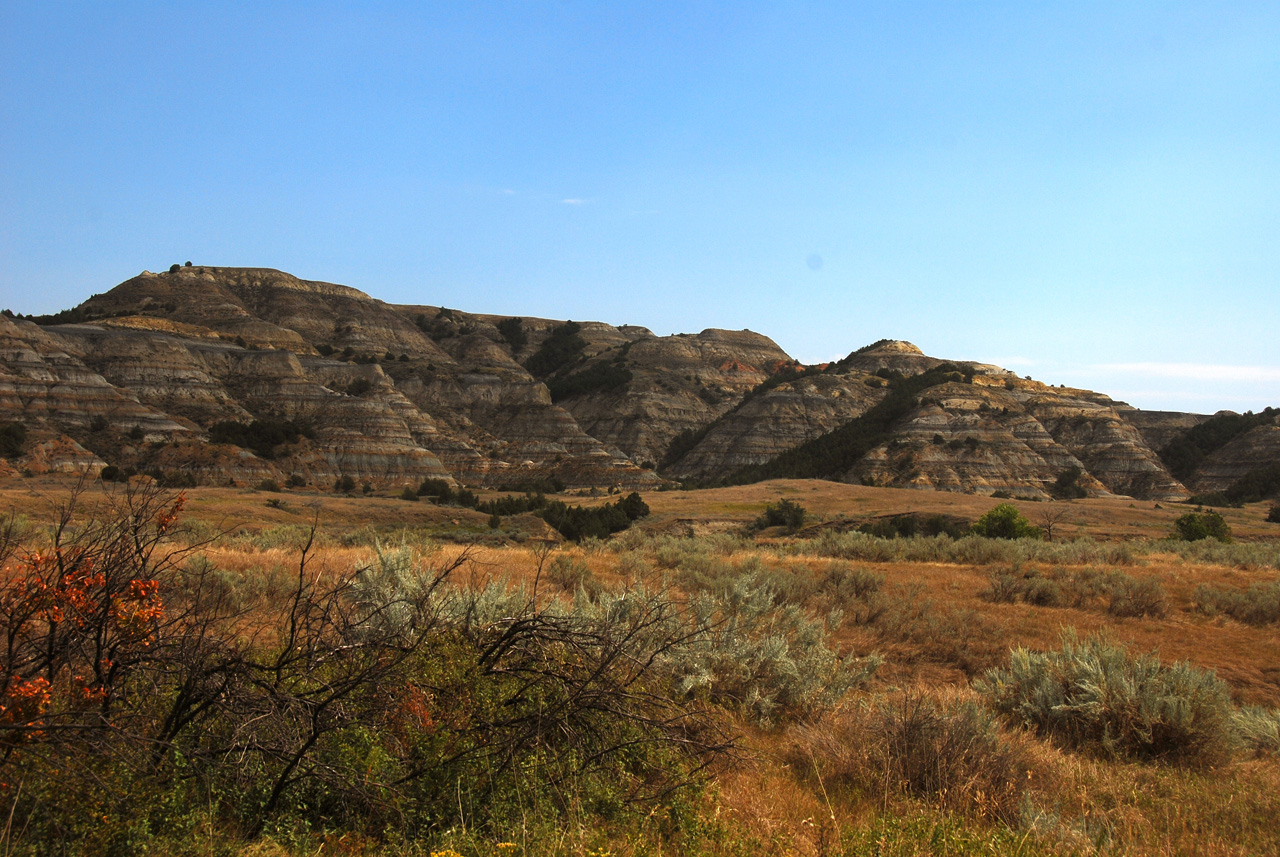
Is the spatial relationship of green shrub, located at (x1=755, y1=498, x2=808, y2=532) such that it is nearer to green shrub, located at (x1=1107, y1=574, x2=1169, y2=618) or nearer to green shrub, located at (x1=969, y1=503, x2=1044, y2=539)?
green shrub, located at (x1=969, y1=503, x2=1044, y2=539)

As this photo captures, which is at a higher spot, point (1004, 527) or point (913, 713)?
point (913, 713)

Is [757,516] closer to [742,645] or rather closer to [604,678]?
[742,645]

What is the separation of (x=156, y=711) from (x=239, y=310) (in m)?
75.8

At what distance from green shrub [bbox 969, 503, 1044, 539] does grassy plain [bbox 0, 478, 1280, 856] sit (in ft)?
16.3

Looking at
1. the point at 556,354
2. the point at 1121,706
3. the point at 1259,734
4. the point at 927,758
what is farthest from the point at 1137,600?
the point at 556,354

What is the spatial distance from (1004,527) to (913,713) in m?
28.2

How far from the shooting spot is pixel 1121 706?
7371 mm

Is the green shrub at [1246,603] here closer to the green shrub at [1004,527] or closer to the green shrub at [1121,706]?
the green shrub at [1121,706]

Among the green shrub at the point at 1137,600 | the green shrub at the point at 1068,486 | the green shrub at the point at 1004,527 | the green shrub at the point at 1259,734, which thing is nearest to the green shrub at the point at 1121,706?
the green shrub at the point at 1259,734

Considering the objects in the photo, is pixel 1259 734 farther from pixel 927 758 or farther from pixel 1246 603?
pixel 1246 603

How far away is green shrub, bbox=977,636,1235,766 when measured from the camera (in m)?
6.93

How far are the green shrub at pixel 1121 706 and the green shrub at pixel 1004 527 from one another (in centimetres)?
2413

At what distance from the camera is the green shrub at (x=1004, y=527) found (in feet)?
102

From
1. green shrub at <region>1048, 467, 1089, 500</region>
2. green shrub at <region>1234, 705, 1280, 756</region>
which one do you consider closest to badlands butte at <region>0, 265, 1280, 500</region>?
green shrub at <region>1048, 467, 1089, 500</region>
